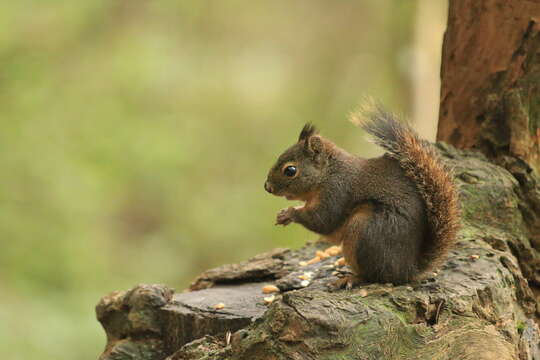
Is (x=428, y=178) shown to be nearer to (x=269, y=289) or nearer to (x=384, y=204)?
(x=384, y=204)

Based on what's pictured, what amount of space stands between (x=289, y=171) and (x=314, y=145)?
0.12 meters

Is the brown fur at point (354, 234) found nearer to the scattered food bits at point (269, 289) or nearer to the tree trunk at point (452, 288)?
the tree trunk at point (452, 288)

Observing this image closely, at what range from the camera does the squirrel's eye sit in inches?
89.2

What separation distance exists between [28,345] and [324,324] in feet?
8.57

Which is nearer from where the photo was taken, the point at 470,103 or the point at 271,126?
the point at 470,103

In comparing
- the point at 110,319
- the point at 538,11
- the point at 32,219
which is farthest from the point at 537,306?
the point at 32,219

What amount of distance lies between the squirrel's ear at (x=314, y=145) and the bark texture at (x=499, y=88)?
0.84 m

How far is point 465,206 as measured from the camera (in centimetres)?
249

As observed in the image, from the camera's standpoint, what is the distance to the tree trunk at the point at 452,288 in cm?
159

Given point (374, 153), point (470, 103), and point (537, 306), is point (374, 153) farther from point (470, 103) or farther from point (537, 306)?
point (537, 306)

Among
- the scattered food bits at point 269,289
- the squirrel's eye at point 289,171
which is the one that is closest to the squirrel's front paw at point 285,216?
the squirrel's eye at point 289,171

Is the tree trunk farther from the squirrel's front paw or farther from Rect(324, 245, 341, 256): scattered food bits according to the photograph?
the squirrel's front paw

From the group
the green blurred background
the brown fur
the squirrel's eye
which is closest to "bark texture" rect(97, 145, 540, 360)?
the brown fur

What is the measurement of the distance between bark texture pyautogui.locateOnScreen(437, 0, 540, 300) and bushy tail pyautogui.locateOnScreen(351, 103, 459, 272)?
639mm
